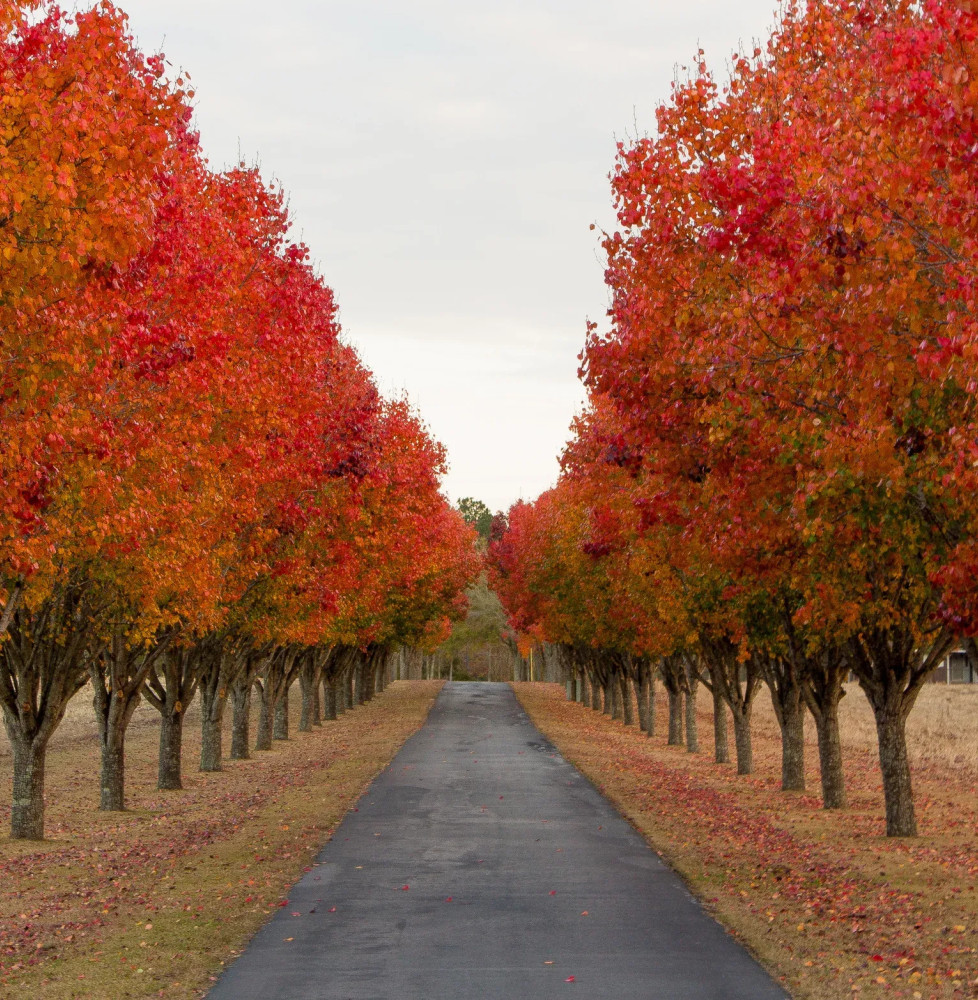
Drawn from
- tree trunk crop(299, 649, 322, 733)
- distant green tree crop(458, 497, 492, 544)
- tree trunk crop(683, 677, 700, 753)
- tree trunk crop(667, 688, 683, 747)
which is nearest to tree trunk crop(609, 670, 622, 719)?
tree trunk crop(667, 688, 683, 747)

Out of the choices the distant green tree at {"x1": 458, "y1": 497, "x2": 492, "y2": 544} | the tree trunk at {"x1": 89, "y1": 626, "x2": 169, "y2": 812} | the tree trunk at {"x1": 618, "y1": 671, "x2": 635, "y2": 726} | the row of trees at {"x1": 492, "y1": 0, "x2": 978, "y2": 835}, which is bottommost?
the tree trunk at {"x1": 618, "y1": 671, "x2": 635, "y2": 726}

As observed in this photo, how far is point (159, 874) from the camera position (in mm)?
14602

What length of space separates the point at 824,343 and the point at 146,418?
8.66 metres

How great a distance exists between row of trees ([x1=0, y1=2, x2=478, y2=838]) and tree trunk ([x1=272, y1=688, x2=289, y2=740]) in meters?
7.68

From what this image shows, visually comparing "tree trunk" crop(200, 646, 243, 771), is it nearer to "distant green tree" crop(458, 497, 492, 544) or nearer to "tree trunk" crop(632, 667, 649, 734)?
"tree trunk" crop(632, 667, 649, 734)

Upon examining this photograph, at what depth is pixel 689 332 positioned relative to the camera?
14.4 m

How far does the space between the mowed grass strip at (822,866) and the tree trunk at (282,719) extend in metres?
11.3

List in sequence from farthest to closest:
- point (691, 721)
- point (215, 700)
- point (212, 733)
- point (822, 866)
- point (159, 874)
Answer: point (691, 721) < point (212, 733) < point (215, 700) < point (822, 866) < point (159, 874)

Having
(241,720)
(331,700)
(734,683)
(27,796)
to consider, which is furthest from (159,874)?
(331,700)

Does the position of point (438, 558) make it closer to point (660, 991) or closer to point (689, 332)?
point (689, 332)

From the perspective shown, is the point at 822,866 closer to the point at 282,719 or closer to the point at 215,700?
the point at 215,700

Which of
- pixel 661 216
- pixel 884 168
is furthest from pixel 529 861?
pixel 884 168

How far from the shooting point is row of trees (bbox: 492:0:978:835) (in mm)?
9359

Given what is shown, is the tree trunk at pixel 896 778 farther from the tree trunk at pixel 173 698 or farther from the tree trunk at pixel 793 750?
the tree trunk at pixel 173 698
